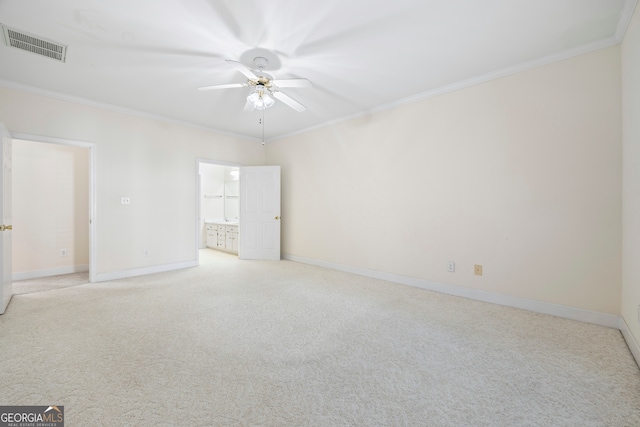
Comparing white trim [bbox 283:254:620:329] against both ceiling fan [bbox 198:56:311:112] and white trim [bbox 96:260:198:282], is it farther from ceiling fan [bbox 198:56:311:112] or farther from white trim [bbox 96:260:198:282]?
white trim [bbox 96:260:198:282]

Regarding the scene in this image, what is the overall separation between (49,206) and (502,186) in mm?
6857

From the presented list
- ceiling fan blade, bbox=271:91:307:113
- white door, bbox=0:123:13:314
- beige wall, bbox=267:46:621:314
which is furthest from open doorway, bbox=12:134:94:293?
beige wall, bbox=267:46:621:314

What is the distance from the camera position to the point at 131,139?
14.5 feet

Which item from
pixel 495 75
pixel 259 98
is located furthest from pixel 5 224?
pixel 495 75

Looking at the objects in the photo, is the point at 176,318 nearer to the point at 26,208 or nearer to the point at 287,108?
the point at 287,108

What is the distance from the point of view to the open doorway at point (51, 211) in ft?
14.0

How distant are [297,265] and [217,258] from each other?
6.57ft

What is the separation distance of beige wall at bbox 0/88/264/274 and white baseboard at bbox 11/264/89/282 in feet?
4.27

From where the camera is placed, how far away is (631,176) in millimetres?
2199

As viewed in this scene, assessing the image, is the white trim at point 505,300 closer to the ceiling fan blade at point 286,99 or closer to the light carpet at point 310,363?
the light carpet at point 310,363

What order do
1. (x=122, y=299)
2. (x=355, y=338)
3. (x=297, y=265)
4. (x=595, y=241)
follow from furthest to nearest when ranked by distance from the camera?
(x=297, y=265) → (x=122, y=299) → (x=595, y=241) → (x=355, y=338)

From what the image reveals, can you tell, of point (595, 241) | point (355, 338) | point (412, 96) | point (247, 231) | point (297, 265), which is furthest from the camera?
point (247, 231)

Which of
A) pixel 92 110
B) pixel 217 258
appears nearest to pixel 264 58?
pixel 92 110

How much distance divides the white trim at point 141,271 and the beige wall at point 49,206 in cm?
131
